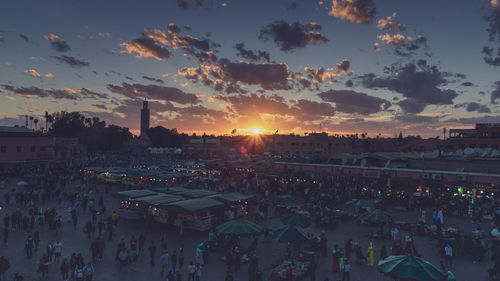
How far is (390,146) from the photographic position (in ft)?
336

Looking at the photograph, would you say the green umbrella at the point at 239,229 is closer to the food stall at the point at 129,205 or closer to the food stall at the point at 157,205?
the food stall at the point at 157,205

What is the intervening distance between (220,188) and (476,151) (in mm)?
32412

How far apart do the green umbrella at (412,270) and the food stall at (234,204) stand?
12.4m

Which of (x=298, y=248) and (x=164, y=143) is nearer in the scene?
(x=298, y=248)

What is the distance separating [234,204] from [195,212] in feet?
13.4

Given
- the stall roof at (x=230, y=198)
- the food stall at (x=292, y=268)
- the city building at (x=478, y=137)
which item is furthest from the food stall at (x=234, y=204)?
the city building at (x=478, y=137)

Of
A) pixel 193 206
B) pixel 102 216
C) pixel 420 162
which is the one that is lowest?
pixel 102 216

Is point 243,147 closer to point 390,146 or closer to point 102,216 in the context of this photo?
point 390,146

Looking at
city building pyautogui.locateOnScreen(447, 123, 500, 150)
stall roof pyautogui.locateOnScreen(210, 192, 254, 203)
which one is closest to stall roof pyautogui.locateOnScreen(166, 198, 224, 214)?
stall roof pyautogui.locateOnScreen(210, 192, 254, 203)

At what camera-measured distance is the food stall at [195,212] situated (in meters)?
18.8

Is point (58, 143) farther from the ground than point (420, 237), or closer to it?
farther from the ground

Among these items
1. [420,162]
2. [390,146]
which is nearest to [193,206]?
[420,162]

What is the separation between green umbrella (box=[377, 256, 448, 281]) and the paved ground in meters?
3.61

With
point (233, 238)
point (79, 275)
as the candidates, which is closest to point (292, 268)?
point (233, 238)
